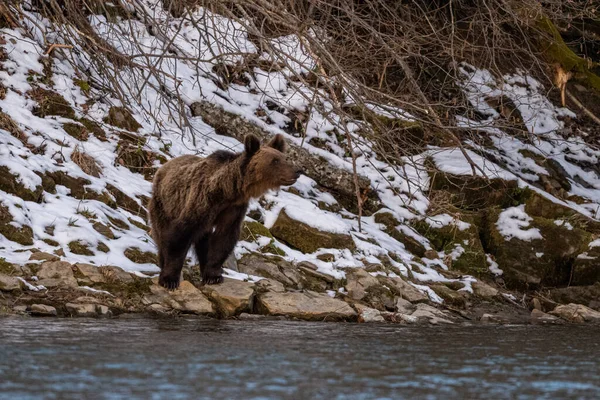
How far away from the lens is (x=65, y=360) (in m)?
4.30

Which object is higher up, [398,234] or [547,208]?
[547,208]

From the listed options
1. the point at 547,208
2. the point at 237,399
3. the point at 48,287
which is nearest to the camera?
the point at 237,399

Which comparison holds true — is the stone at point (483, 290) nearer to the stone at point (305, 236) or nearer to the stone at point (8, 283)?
the stone at point (305, 236)

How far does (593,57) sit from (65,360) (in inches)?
599

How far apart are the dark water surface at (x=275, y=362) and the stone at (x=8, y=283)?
2.50 ft

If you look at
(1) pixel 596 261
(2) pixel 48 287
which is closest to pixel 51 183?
(2) pixel 48 287

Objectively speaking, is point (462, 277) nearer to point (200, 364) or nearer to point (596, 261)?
point (596, 261)

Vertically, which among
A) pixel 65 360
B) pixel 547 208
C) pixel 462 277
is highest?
pixel 547 208

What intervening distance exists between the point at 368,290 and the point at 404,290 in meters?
0.43

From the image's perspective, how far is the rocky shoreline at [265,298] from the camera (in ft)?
22.6

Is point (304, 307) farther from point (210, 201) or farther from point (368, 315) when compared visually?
point (210, 201)

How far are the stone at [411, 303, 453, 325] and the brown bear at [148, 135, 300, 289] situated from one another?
1.76m

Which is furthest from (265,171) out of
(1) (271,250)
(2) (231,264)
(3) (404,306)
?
(3) (404,306)

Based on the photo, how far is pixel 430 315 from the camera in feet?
26.7
